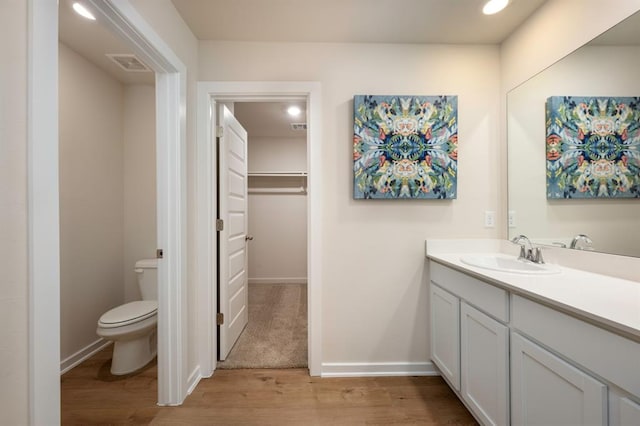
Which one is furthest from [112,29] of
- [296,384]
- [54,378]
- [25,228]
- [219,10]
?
[296,384]

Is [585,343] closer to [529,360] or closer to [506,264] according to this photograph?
[529,360]

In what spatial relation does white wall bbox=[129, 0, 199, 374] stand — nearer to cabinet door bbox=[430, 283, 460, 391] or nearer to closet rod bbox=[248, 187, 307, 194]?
cabinet door bbox=[430, 283, 460, 391]

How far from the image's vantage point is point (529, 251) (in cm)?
164

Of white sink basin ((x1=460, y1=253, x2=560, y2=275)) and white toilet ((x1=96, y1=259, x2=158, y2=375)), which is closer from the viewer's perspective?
white sink basin ((x1=460, y1=253, x2=560, y2=275))

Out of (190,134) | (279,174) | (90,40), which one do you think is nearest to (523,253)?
(190,134)

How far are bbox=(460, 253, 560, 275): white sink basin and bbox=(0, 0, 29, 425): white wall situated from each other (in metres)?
1.87

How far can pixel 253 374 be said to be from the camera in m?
1.97

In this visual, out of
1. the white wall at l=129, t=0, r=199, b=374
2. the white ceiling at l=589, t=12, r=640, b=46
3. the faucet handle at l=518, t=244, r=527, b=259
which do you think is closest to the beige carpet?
the white wall at l=129, t=0, r=199, b=374

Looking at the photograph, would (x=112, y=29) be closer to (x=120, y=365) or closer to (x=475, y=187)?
(x=120, y=365)

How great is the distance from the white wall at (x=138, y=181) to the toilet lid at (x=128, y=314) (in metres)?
0.65

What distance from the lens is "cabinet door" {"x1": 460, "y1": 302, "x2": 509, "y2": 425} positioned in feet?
4.00

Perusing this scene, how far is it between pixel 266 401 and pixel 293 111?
294 centimetres

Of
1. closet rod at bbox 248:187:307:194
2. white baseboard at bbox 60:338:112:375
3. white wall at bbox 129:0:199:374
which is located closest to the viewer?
white wall at bbox 129:0:199:374

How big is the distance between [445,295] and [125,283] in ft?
9.34
